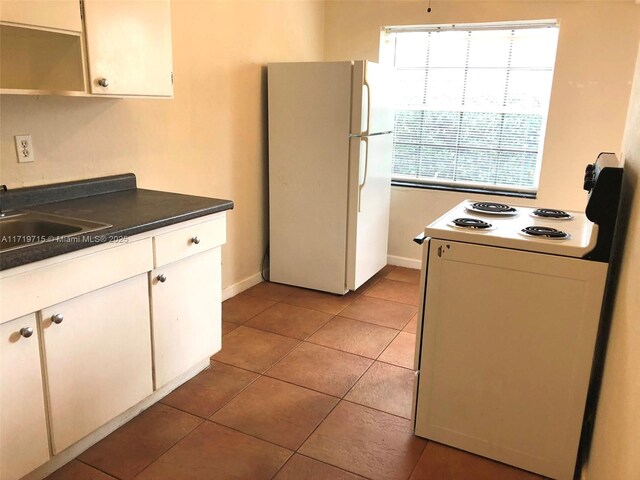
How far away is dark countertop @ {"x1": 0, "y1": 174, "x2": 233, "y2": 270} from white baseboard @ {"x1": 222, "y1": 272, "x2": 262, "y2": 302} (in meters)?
1.19

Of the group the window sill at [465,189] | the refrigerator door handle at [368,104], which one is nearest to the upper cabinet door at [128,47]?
the refrigerator door handle at [368,104]

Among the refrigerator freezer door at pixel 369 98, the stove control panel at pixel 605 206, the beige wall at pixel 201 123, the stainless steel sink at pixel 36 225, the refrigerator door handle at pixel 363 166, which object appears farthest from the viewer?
the refrigerator door handle at pixel 363 166

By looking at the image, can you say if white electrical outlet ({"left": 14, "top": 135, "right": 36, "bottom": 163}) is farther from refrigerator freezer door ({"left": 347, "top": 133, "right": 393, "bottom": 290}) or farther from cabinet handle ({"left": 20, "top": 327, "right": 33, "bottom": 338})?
refrigerator freezer door ({"left": 347, "top": 133, "right": 393, "bottom": 290})

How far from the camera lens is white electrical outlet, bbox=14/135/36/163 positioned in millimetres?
2139

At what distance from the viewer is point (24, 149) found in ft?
7.09

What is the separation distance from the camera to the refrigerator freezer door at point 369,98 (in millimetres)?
3416

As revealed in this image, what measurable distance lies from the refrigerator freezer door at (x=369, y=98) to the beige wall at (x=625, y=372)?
6.03ft

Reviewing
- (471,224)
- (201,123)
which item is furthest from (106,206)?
(471,224)

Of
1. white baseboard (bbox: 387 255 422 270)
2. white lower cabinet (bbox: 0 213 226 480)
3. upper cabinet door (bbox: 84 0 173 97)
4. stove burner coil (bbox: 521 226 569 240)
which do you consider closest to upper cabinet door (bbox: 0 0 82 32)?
upper cabinet door (bbox: 84 0 173 97)

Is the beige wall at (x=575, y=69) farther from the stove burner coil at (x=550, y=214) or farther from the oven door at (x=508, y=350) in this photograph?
the oven door at (x=508, y=350)

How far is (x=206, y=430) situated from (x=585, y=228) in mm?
1838

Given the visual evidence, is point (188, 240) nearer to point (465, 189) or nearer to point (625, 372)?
point (625, 372)

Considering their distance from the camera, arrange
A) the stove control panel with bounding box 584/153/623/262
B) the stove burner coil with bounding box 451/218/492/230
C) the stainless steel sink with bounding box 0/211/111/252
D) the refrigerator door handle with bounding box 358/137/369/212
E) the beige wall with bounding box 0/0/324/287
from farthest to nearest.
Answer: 1. the refrigerator door handle with bounding box 358/137/369/212
2. the beige wall with bounding box 0/0/324/287
3. the stove burner coil with bounding box 451/218/492/230
4. the stainless steel sink with bounding box 0/211/111/252
5. the stove control panel with bounding box 584/153/623/262

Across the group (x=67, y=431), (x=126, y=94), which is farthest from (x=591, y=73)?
(x=67, y=431)
